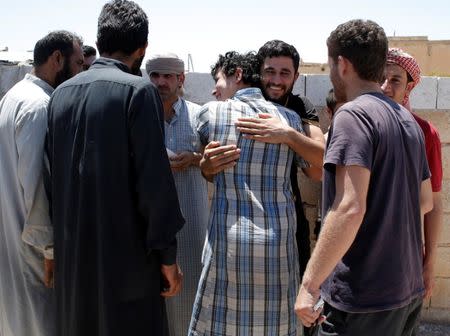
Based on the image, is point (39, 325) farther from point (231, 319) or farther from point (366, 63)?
point (366, 63)

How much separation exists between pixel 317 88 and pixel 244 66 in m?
1.25

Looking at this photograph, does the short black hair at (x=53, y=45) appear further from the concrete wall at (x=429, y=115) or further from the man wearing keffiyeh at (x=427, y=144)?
the man wearing keffiyeh at (x=427, y=144)

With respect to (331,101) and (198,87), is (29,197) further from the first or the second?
(331,101)

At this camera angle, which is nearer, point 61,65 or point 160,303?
point 160,303

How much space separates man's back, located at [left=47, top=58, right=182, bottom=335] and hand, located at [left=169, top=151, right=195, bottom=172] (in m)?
0.82

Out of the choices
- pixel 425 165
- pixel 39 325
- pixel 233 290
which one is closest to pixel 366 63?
pixel 425 165

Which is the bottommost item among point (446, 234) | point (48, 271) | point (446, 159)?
point (446, 234)

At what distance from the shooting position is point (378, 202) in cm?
181

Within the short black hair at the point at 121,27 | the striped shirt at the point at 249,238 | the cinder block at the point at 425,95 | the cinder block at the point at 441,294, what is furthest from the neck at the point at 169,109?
the cinder block at the point at 441,294

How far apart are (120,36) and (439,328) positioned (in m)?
3.19

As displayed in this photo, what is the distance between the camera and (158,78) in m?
3.15

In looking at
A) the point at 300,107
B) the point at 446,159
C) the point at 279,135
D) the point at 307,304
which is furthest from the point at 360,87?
the point at 446,159

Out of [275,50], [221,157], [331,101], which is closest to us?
[221,157]

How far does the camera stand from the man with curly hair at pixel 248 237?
8.00 ft
